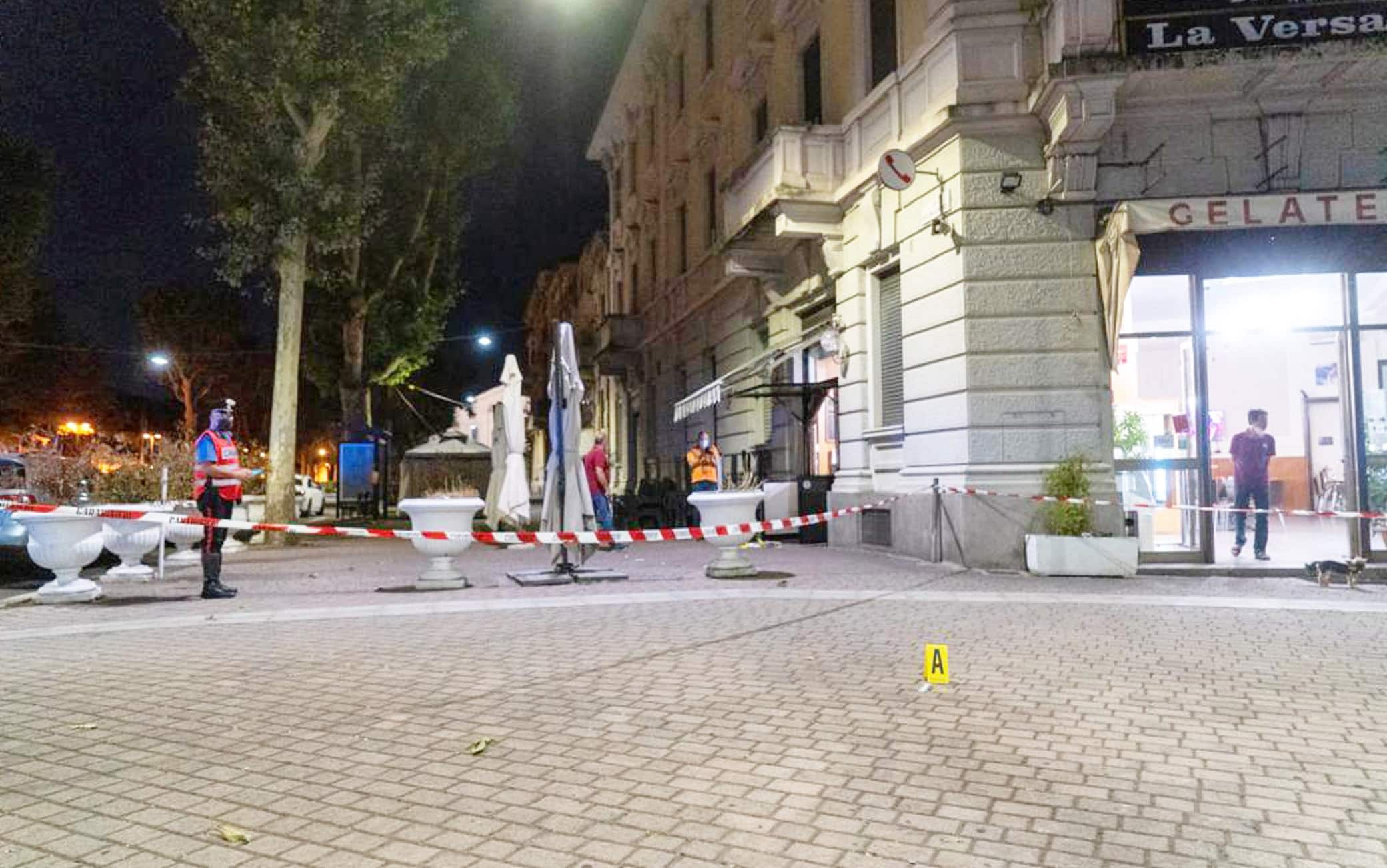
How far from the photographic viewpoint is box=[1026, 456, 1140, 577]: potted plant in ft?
35.9

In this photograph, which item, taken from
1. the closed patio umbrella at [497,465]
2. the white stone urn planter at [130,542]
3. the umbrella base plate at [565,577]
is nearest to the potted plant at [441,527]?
the umbrella base plate at [565,577]

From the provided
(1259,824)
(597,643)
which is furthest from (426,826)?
(597,643)

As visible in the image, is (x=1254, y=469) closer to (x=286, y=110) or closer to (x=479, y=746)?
(x=479, y=746)

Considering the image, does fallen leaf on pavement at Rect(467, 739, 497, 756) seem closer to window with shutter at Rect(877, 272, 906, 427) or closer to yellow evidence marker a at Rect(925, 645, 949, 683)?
yellow evidence marker a at Rect(925, 645, 949, 683)

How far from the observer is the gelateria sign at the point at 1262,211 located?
427 inches

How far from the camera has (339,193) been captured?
18.7 meters

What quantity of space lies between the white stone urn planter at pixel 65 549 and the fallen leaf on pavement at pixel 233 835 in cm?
766

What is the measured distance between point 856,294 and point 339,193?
421 inches

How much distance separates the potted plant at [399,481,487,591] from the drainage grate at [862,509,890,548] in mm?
6283

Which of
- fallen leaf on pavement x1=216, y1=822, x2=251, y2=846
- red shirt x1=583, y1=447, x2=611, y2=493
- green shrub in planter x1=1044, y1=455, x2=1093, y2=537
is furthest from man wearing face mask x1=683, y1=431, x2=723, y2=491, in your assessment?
fallen leaf on pavement x1=216, y1=822, x2=251, y2=846

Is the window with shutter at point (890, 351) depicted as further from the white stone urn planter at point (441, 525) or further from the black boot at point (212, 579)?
the black boot at point (212, 579)

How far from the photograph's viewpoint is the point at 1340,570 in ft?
33.3

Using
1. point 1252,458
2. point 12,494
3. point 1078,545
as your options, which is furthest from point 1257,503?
point 12,494

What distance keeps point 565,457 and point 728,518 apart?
6.77 ft
